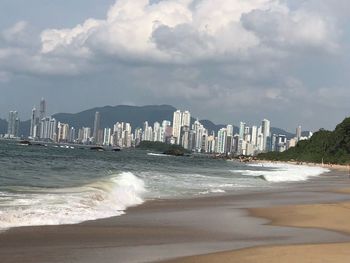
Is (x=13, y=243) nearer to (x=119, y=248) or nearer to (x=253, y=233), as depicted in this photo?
(x=119, y=248)

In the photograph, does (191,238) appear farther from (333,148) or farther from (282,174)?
(333,148)

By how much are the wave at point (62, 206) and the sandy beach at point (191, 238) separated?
26.1 inches

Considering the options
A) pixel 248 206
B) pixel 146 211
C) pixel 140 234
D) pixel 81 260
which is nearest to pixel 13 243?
pixel 81 260

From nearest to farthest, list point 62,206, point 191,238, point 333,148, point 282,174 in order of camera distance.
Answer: point 191,238
point 62,206
point 282,174
point 333,148

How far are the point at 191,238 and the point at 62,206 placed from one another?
579 centimetres

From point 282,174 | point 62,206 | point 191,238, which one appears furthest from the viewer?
point 282,174

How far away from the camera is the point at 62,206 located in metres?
17.5

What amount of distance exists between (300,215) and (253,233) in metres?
4.98

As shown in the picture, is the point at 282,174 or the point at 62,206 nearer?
the point at 62,206

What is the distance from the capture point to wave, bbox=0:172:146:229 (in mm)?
14555

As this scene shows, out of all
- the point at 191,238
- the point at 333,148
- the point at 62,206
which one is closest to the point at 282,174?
the point at 62,206

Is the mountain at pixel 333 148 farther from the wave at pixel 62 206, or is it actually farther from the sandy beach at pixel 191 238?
the sandy beach at pixel 191 238

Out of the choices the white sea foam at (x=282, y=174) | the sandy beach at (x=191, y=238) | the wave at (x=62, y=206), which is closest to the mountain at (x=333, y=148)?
the white sea foam at (x=282, y=174)

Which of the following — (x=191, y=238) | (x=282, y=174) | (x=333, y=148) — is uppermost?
(x=333, y=148)
